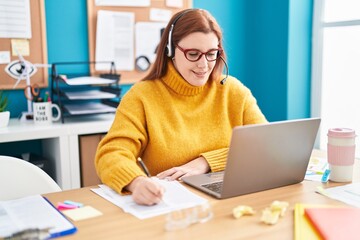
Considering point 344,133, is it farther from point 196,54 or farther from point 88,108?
point 88,108

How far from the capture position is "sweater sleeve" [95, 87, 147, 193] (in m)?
1.23

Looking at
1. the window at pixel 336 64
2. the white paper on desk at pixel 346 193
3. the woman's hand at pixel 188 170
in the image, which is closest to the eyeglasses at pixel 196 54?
the woman's hand at pixel 188 170

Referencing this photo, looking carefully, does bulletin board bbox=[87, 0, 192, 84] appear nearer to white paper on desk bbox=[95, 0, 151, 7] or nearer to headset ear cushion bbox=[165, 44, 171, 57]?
white paper on desk bbox=[95, 0, 151, 7]

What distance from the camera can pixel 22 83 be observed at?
247 cm

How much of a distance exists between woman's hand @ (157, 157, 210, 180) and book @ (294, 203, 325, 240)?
40 centimetres

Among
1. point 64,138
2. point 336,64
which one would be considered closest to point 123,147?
point 64,138

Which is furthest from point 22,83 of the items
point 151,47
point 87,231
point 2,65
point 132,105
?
point 87,231

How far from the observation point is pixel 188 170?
1404 millimetres

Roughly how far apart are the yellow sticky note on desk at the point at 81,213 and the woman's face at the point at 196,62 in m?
0.63

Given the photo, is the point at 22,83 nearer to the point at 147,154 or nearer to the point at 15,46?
the point at 15,46

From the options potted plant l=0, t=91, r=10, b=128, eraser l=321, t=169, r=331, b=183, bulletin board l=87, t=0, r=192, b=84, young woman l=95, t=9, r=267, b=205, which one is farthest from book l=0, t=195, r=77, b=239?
bulletin board l=87, t=0, r=192, b=84

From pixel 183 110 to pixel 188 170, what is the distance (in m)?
0.26

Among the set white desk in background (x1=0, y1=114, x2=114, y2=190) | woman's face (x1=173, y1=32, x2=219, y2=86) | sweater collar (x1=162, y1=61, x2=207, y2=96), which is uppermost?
woman's face (x1=173, y1=32, x2=219, y2=86)

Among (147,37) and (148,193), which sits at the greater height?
(147,37)
